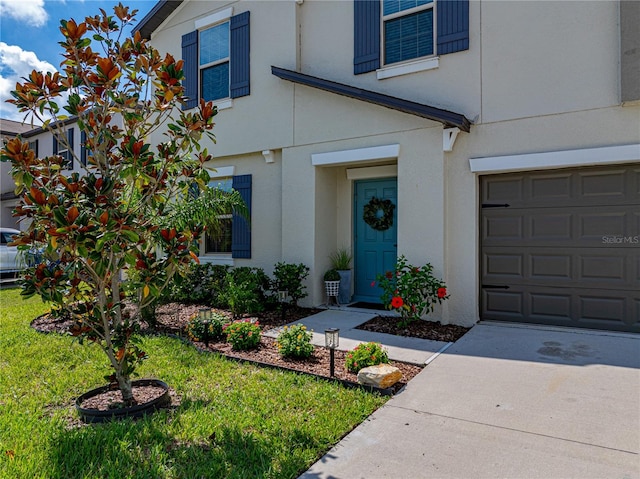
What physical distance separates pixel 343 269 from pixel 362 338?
235cm

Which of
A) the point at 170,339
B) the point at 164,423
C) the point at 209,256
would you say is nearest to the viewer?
the point at 164,423

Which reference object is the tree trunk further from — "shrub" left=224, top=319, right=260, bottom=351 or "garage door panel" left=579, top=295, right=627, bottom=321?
"garage door panel" left=579, top=295, right=627, bottom=321

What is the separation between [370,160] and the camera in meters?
6.93

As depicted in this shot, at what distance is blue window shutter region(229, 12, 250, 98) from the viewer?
8398 millimetres

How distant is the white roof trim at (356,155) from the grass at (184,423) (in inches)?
154

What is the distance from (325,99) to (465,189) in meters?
2.94

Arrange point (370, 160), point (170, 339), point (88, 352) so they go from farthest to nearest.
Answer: point (370, 160), point (170, 339), point (88, 352)

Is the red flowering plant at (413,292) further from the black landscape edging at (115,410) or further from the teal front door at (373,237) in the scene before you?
the black landscape edging at (115,410)

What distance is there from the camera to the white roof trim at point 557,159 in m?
5.28

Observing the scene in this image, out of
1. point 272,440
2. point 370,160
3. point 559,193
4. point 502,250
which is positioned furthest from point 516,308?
point 272,440

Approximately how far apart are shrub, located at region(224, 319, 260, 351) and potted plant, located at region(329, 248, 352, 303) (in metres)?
2.75

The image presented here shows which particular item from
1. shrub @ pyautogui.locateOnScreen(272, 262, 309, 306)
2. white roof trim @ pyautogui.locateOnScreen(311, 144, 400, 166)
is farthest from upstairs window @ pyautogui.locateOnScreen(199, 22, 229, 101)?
shrub @ pyautogui.locateOnScreen(272, 262, 309, 306)

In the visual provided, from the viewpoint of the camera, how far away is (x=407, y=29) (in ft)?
22.2

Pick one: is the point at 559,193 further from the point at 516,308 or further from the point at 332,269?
the point at 332,269
